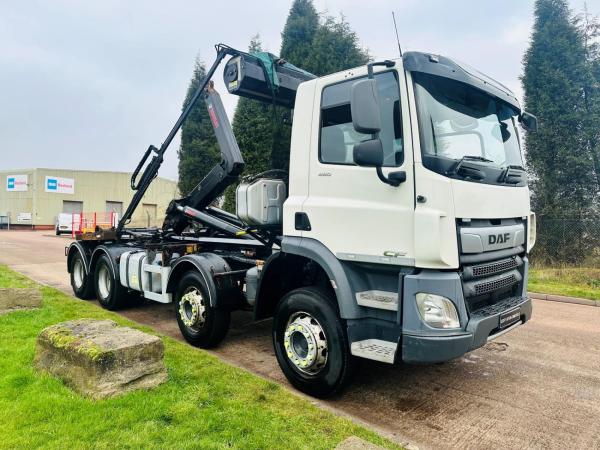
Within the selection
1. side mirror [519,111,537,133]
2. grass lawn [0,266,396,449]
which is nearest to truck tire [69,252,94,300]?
grass lawn [0,266,396,449]

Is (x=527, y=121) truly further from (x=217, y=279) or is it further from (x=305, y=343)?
(x=217, y=279)

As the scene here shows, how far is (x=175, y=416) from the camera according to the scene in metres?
3.28

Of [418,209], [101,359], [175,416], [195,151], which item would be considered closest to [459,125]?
[418,209]

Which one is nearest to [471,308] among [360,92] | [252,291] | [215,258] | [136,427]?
[360,92]

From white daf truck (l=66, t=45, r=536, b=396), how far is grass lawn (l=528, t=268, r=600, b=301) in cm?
Result: 551

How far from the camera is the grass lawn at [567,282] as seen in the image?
29.6ft

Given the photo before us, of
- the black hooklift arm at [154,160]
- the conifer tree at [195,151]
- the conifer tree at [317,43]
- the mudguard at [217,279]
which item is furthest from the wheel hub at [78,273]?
the conifer tree at [195,151]

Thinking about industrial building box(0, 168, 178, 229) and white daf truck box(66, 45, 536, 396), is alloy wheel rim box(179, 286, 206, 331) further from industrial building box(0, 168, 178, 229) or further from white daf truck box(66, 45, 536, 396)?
industrial building box(0, 168, 178, 229)

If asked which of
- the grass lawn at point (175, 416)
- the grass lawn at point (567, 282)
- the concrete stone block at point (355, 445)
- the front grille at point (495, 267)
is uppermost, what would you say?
the front grille at point (495, 267)

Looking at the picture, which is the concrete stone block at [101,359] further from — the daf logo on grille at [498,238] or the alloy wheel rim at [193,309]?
the daf logo on grille at [498,238]

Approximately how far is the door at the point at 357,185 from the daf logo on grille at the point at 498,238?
739mm

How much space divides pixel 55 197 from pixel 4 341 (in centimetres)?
4764

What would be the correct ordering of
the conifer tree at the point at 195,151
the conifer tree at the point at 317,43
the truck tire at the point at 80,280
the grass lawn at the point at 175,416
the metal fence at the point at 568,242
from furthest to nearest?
the conifer tree at the point at 195,151 < the conifer tree at the point at 317,43 < the metal fence at the point at 568,242 < the truck tire at the point at 80,280 < the grass lawn at the point at 175,416

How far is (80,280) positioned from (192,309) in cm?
438
